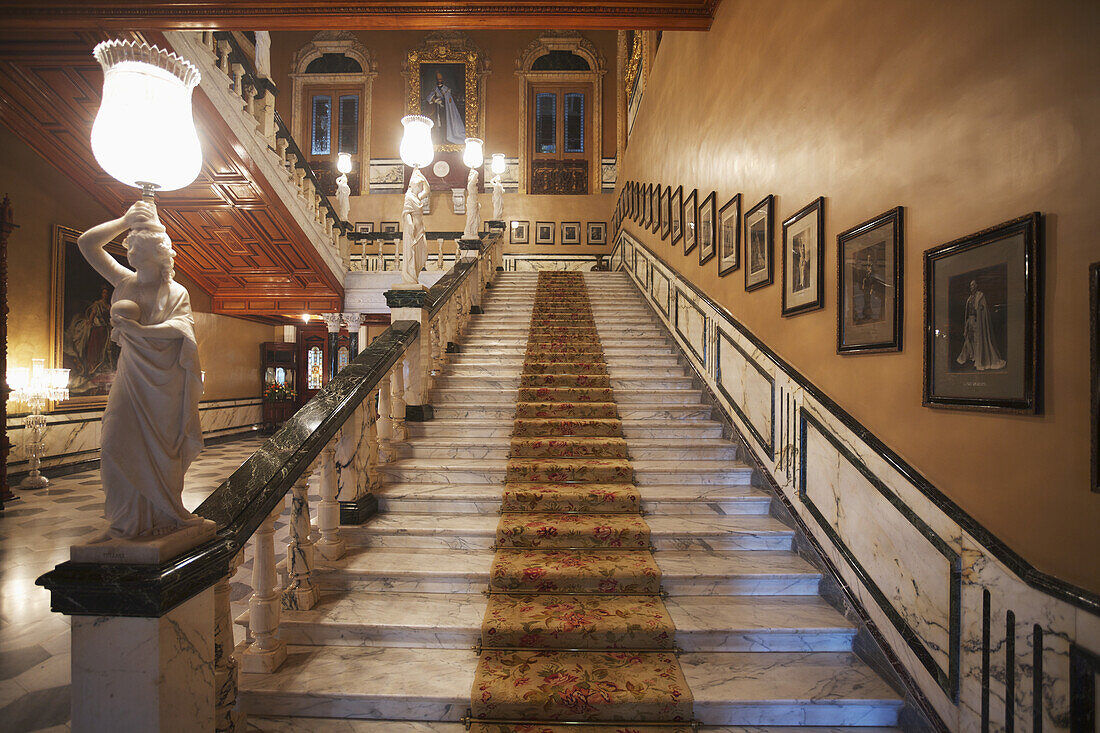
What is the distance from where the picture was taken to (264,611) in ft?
6.86

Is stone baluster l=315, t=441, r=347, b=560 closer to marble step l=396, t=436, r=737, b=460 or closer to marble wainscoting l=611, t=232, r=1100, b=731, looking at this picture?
marble step l=396, t=436, r=737, b=460

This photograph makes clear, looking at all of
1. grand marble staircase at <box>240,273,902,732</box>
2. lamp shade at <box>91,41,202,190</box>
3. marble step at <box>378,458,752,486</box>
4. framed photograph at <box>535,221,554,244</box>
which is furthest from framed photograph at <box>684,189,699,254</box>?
framed photograph at <box>535,221,554,244</box>

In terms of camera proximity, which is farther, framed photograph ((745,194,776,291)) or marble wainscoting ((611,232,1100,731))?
framed photograph ((745,194,776,291))

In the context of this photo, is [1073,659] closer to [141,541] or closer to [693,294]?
[141,541]

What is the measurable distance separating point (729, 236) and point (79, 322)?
845 cm

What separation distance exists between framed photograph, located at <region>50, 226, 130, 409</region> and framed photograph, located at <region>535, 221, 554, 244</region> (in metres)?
8.30

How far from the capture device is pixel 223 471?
7070 millimetres

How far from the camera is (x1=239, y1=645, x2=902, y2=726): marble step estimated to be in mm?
1944

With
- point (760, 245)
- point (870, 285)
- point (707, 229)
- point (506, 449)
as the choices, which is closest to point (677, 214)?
point (707, 229)

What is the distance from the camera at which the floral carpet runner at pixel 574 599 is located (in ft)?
6.33

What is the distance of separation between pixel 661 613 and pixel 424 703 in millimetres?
1105

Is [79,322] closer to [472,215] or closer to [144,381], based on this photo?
[472,215]

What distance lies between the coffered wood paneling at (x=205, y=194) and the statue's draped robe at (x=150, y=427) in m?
5.25

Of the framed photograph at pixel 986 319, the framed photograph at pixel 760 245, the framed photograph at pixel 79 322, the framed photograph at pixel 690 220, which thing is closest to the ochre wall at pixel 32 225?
the framed photograph at pixel 79 322
